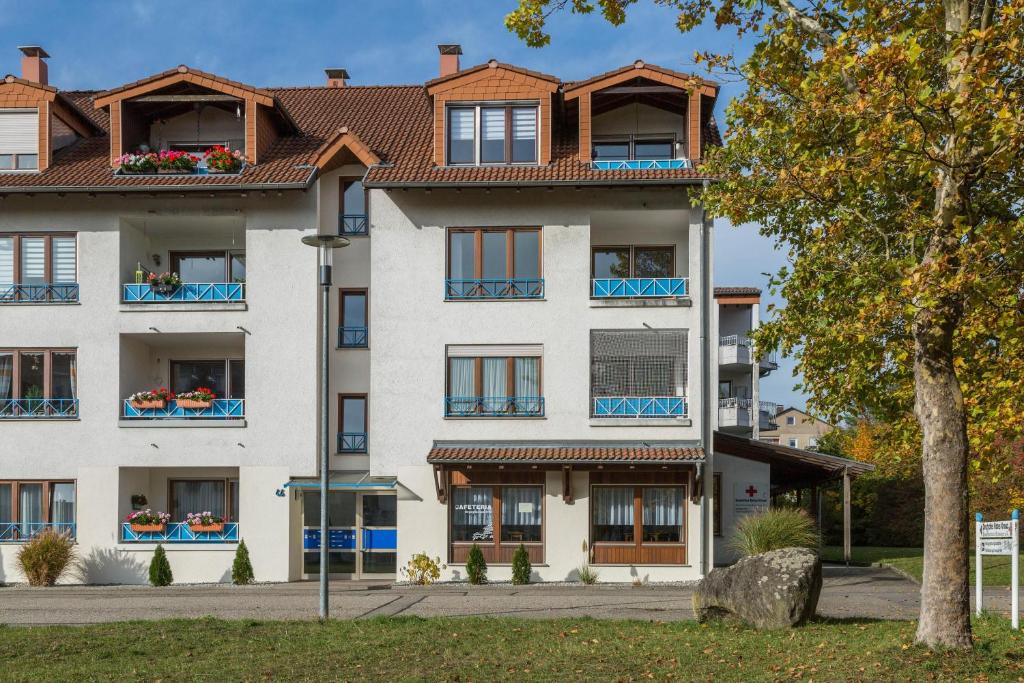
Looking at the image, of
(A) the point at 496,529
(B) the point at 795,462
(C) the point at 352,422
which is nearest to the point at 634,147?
(B) the point at 795,462

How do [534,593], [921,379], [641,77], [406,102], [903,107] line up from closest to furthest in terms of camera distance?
1. [903,107]
2. [921,379]
3. [534,593]
4. [641,77]
5. [406,102]

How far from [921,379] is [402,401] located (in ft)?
52.0

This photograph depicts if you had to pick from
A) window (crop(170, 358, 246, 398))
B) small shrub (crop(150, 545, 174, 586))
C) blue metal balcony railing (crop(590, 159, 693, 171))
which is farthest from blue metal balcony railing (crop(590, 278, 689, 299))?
small shrub (crop(150, 545, 174, 586))

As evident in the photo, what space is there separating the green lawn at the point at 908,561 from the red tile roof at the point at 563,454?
19.2 feet

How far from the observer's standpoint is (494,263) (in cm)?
2750

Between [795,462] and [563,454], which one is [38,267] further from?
[795,462]

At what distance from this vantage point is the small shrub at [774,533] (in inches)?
982

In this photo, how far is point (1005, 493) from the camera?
3403 centimetres

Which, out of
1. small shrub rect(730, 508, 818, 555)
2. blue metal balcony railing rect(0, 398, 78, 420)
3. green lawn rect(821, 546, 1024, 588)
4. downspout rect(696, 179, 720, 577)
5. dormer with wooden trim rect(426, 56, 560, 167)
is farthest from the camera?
dormer with wooden trim rect(426, 56, 560, 167)

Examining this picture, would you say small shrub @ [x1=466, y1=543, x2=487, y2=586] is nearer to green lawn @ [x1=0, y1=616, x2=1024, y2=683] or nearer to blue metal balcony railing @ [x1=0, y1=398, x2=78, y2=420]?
green lawn @ [x1=0, y1=616, x2=1024, y2=683]

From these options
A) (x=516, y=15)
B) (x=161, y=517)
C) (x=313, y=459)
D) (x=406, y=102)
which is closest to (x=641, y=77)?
(x=406, y=102)

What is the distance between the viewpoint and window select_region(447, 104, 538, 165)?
27984mm

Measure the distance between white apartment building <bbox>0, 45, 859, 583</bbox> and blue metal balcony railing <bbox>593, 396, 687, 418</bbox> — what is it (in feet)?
0.17

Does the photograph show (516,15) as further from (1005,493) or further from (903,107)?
(1005,493)
